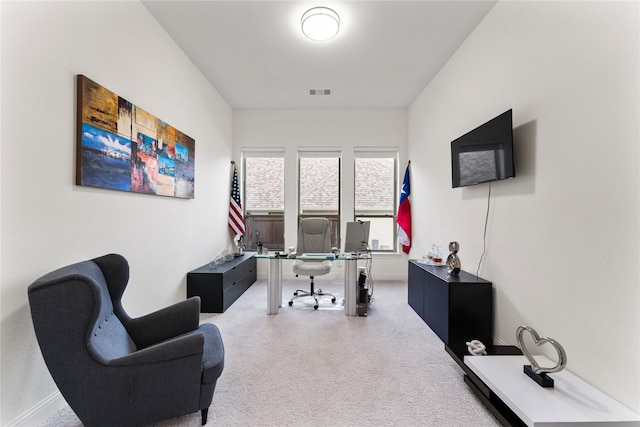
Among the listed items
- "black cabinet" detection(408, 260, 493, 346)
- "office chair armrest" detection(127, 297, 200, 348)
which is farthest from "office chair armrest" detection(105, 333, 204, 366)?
"black cabinet" detection(408, 260, 493, 346)

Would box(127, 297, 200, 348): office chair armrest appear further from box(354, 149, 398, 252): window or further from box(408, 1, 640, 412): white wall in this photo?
box(354, 149, 398, 252): window

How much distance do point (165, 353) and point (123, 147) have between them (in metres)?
1.77

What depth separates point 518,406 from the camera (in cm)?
145

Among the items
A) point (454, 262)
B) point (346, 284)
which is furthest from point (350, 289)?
point (454, 262)

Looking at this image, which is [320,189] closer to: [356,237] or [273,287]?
[356,237]

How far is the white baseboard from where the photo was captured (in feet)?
5.00

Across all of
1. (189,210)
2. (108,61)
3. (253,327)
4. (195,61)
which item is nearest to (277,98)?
(195,61)

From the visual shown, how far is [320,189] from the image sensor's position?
529 centimetres

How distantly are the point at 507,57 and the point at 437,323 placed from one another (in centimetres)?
262

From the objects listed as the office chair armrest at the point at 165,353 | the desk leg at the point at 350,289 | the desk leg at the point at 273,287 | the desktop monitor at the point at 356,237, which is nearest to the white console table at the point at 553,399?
the desk leg at the point at 350,289

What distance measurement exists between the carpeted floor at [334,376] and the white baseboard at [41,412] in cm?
5

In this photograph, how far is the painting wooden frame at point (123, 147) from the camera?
75.0 inches

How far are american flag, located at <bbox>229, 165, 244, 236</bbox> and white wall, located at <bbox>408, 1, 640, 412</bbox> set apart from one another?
384cm

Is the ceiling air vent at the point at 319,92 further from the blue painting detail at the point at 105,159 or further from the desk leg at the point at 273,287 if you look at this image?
the blue painting detail at the point at 105,159
